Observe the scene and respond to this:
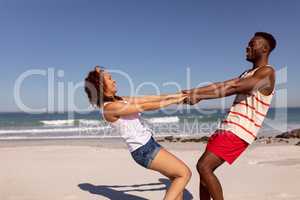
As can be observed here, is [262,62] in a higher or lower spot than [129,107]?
higher

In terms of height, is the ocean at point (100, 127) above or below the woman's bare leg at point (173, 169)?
below

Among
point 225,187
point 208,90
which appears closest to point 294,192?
point 225,187

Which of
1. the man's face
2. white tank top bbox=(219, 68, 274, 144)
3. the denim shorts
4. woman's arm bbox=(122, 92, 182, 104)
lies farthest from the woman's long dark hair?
the man's face

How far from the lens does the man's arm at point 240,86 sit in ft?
13.0

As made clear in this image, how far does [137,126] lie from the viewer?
4.04m

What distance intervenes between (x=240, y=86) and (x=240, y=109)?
30 centimetres

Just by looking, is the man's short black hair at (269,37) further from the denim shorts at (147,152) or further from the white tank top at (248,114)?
the denim shorts at (147,152)

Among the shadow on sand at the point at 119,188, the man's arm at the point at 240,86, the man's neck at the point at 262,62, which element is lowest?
the shadow on sand at the point at 119,188

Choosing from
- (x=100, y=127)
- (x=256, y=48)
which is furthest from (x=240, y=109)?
(x=100, y=127)

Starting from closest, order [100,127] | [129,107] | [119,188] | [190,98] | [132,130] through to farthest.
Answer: [129,107]
[132,130]
[190,98]
[119,188]
[100,127]

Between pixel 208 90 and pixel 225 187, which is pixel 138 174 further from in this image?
pixel 208 90

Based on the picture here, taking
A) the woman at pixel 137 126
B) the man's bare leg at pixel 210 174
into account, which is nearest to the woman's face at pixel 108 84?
the woman at pixel 137 126

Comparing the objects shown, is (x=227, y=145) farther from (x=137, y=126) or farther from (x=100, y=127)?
(x=100, y=127)

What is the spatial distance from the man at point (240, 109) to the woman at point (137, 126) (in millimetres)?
247
